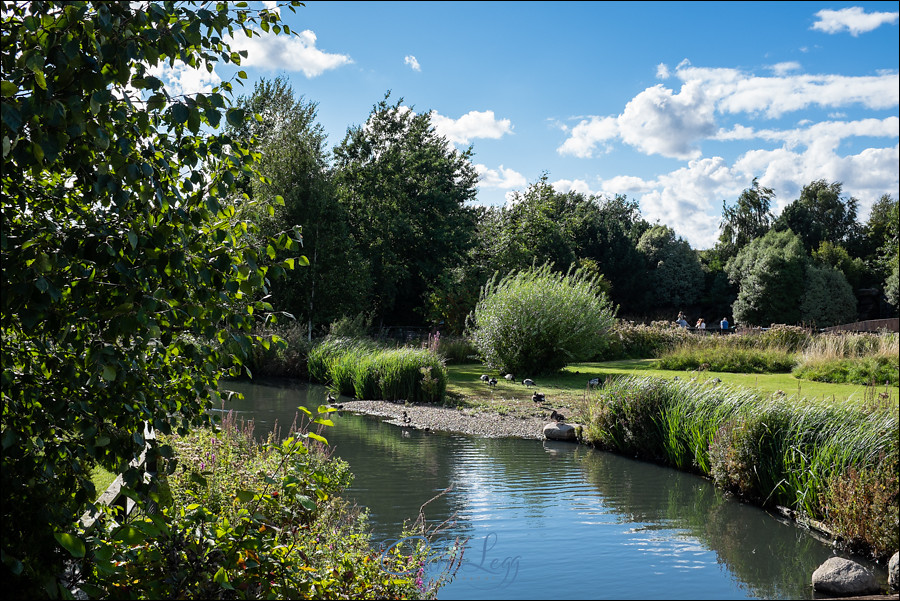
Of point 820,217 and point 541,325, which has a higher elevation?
point 820,217

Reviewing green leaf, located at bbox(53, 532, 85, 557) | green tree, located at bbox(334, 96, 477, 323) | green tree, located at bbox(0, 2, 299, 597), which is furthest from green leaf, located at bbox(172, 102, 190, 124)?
green tree, located at bbox(334, 96, 477, 323)

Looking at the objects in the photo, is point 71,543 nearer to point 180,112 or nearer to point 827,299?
point 180,112

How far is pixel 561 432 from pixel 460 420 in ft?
8.42

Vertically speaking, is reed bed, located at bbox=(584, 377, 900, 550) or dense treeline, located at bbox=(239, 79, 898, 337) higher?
dense treeline, located at bbox=(239, 79, 898, 337)

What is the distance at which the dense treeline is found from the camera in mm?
28609

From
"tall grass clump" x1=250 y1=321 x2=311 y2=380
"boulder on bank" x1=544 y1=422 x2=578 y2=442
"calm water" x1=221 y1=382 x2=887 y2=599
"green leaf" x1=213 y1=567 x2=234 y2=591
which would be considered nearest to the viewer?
"green leaf" x1=213 y1=567 x2=234 y2=591

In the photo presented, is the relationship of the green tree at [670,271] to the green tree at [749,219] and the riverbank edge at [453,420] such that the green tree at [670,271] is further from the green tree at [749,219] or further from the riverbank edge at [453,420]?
the riverbank edge at [453,420]

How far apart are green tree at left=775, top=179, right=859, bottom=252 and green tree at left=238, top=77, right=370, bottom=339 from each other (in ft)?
133

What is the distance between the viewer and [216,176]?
3580 mm

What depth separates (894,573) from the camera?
6.13m

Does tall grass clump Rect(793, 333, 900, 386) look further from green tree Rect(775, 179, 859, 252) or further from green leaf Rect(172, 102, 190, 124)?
green tree Rect(775, 179, 859, 252)

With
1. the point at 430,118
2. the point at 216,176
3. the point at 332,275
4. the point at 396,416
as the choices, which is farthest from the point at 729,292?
the point at 216,176

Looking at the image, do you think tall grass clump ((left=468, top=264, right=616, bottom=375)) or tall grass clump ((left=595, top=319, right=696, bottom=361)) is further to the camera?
tall grass clump ((left=595, top=319, right=696, bottom=361))

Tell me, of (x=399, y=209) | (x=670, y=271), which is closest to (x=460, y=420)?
(x=399, y=209)
